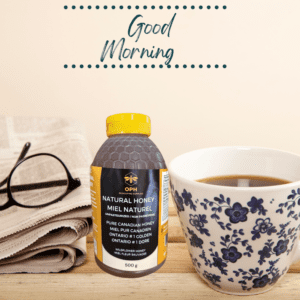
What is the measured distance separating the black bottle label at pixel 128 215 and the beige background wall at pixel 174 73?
12.7 inches

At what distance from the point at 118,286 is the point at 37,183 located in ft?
0.86

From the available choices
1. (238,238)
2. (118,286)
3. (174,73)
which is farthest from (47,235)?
(174,73)

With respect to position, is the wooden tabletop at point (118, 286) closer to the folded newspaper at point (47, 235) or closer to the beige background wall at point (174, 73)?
the folded newspaper at point (47, 235)

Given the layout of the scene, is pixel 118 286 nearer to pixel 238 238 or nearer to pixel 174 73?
pixel 238 238

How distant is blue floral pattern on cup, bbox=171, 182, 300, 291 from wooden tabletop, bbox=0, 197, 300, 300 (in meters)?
0.03

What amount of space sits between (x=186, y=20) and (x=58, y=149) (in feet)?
1.39

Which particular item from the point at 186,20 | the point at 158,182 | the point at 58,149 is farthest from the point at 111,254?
the point at 186,20

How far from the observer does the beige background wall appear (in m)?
0.59

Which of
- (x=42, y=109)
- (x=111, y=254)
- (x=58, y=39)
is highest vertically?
(x=58, y=39)

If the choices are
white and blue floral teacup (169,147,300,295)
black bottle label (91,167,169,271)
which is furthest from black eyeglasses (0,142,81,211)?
white and blue floral teacup (169,147,300,295)

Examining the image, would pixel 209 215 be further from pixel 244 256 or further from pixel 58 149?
pixel 58 149

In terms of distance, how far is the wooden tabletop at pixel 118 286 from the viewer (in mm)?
299

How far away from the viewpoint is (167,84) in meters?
0.62

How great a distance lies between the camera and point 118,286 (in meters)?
0.31
